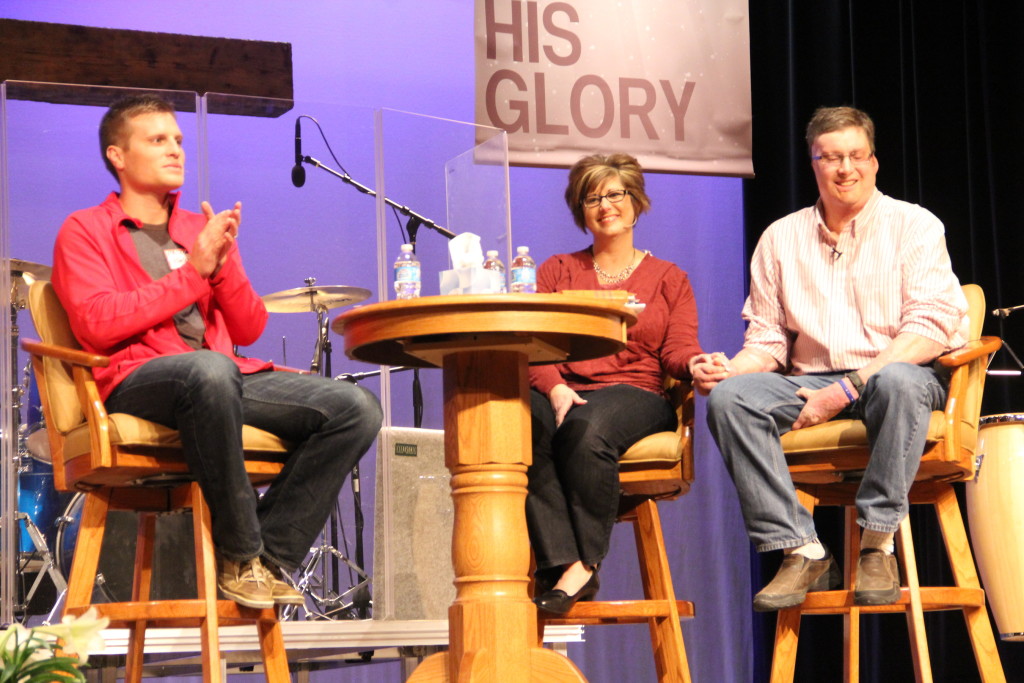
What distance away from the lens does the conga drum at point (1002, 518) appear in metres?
3.66

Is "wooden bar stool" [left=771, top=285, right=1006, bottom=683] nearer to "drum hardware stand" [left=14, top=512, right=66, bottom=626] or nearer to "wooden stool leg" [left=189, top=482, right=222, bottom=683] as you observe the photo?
"wooden stool leg" [left=189, top=482, right=222, bottom=683]

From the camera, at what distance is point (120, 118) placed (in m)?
2.77

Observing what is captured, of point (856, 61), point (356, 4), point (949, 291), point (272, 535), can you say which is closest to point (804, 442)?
point (949, 291)

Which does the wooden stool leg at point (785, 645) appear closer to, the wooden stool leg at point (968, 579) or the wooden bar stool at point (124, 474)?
the wooden stool leg at point (968, 579)

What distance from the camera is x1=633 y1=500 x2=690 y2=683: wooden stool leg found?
279cm

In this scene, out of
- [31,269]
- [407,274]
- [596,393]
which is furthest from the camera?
[31,269]

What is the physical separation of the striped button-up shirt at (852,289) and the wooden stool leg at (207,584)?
143 centimetres

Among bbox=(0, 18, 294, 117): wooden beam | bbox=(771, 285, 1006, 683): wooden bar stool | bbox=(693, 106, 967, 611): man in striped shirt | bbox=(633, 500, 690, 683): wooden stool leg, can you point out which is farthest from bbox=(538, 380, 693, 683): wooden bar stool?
bbox=(0, 18, 294, 117): wooden beam

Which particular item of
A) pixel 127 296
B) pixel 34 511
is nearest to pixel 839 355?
pixel 127 296

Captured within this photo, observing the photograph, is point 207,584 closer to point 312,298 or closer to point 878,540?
point 312,298

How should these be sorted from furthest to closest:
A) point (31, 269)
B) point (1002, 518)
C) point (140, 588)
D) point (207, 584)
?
1. point (1002, 518)
2. point (31, 269)
3. point (140, 588)
4. point (207, 584)

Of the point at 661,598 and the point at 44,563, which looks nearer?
the point at 661,598

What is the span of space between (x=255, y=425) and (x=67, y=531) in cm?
152

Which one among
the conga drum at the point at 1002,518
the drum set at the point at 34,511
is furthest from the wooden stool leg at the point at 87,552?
the conga drum at the point at 1002,518
